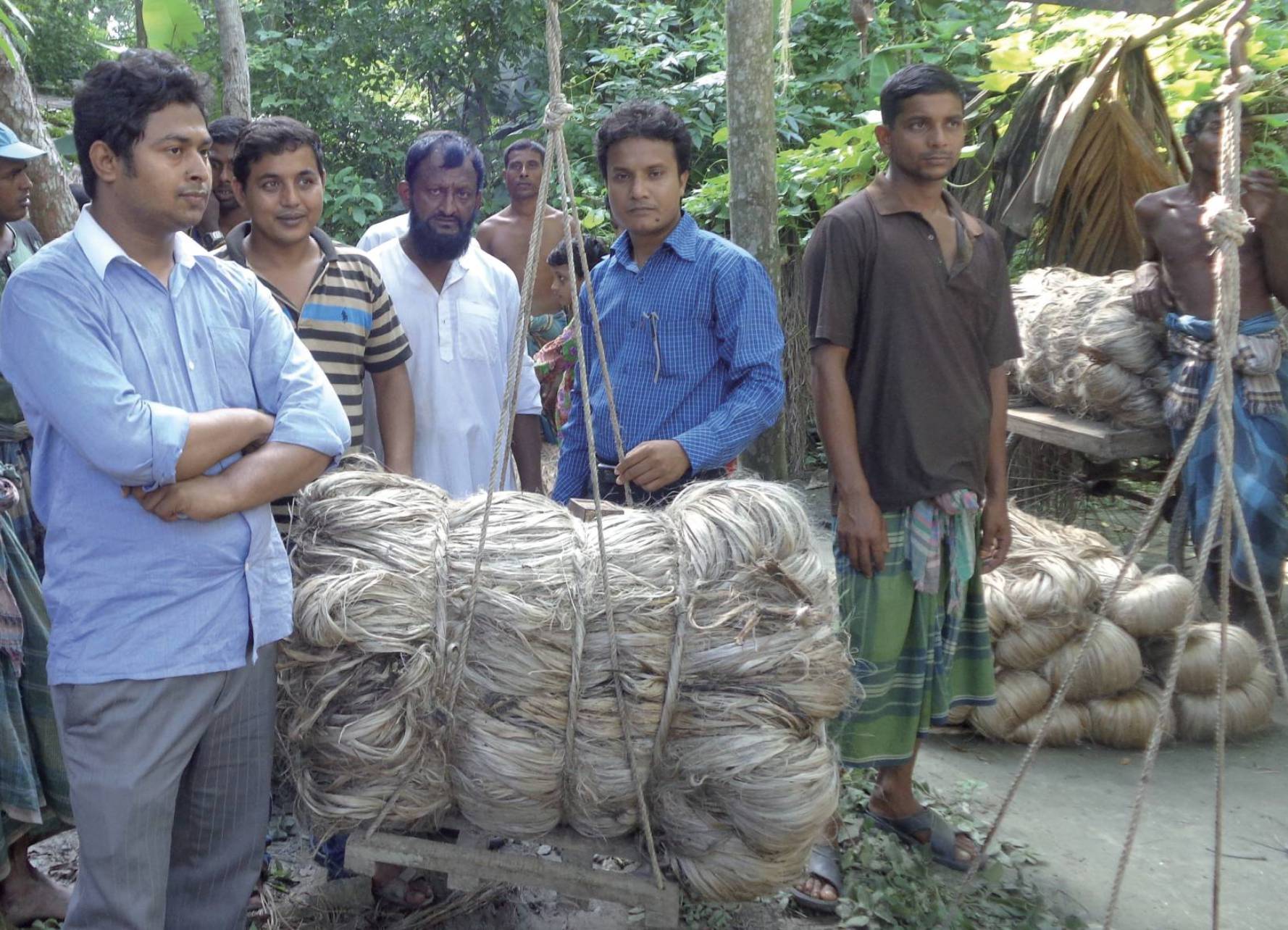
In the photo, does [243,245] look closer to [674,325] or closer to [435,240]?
[435,240]

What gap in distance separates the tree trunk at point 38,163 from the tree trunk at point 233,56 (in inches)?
115

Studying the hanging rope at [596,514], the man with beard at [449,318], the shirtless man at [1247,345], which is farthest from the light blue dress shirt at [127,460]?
the shirtless man at [1247,345]

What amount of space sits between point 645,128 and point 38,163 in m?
2.10

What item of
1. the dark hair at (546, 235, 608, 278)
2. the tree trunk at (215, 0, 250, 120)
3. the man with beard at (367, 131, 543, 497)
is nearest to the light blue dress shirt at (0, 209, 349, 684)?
the man with beard at (367, 131, 543, 497)

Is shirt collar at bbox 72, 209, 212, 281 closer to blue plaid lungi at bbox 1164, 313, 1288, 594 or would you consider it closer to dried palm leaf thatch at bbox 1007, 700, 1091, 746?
dried palm leaf thatch at bbox 1007, 700, 1091, 746

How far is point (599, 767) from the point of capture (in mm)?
2000

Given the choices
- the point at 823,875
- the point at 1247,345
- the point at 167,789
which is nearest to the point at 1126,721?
the point at 823,875

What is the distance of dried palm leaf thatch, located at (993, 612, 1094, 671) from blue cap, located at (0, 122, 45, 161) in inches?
127

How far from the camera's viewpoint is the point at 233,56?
6672 mm

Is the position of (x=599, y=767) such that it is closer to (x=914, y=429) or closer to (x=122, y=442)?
(x=122, y=442)

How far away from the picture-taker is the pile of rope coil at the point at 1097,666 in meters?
3.72

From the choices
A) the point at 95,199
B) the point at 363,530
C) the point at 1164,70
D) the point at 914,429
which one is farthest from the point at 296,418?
the point at 1164,70

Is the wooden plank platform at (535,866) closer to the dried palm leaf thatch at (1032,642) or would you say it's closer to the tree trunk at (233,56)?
the dried palm leaf thatch at (1032,642)

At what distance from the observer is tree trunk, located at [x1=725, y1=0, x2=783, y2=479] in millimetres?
4418
